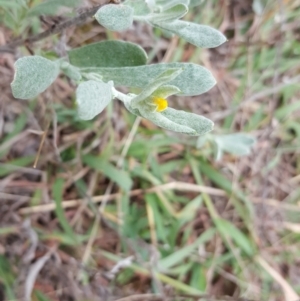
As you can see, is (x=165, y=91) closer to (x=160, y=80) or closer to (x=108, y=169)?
(x=160, y=80)

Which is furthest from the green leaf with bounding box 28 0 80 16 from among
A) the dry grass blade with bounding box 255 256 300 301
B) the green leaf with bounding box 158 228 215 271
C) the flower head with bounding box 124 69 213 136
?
the dry grass blade with bounding box 255 256 300 301

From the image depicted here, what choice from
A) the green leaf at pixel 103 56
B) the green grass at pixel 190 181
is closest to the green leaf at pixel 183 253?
the green grass at pixel 190 181

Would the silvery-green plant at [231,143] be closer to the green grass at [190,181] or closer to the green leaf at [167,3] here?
the green grass at [190,181]

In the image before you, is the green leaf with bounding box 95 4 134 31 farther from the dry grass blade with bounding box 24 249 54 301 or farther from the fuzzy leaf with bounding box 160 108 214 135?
A: the dry grass blade with bounding box 24 249 54 301

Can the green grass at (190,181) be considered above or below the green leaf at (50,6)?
below

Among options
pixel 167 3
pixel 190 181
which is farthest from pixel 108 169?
pixel 167 3
